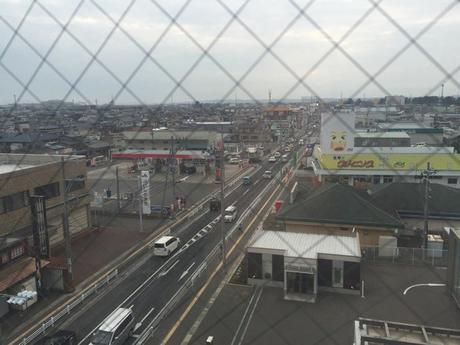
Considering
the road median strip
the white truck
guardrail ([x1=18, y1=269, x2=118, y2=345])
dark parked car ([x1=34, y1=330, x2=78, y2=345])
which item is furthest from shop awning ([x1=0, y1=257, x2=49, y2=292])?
the white truck

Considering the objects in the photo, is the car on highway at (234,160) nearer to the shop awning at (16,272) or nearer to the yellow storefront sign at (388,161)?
the yellow storefront sign at (388,161)

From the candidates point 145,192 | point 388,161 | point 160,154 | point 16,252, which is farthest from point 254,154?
point 16,252

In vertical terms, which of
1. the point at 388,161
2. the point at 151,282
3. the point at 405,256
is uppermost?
the point at 388,161

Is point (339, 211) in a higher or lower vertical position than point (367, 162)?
lower

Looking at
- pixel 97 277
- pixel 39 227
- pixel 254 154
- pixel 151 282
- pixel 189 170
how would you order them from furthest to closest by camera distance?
1. pixel 254 154
2. pixel 189 170
3. pixel 97 277
4. pixel 151 282
5. pixel 39 227

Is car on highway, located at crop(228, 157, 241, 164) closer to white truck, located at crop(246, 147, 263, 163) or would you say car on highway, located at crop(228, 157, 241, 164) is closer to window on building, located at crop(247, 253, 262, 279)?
white truck, located at crop(246, 147, 263, 163)

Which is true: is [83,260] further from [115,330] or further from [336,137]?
[336,137]

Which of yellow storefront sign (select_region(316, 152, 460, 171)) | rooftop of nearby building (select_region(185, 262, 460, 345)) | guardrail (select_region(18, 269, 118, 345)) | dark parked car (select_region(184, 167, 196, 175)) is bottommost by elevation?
guardrail (select_region(18, 269, 118, 345))

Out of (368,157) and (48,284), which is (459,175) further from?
(48,284)
